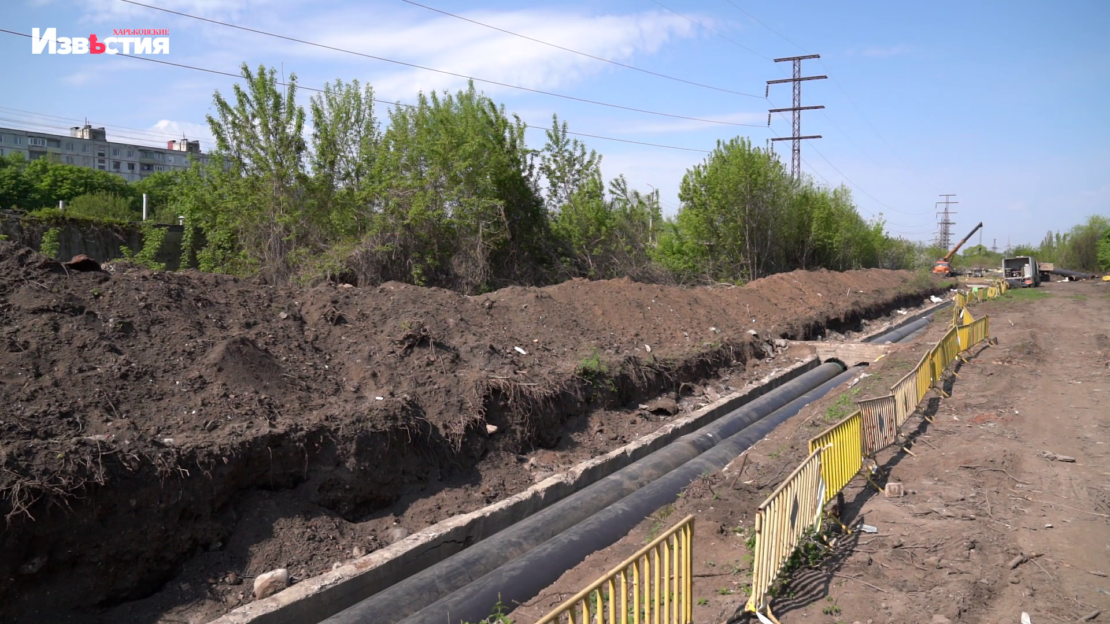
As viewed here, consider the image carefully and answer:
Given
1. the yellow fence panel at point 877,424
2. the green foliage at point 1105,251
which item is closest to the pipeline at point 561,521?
the yellow fence panel at point 877,424

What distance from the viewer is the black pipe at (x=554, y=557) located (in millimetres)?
5031

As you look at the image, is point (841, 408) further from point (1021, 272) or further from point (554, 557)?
point (1021, 272)

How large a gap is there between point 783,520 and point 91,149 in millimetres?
105740

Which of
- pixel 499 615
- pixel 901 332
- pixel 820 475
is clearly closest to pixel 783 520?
pixel 820 475

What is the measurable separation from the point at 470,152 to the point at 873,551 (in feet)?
45.6

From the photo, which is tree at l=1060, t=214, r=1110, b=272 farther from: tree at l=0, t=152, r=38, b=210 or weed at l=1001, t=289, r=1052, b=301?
tree at l=0, t=152, r=38, b=210

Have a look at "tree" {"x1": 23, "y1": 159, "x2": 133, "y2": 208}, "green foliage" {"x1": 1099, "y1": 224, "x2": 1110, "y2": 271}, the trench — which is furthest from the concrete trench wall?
"green foliage" {"x1": 1099, "y1": 224, "x2": 1110, "y2": 271}

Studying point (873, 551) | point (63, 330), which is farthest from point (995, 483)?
point (63, 330)

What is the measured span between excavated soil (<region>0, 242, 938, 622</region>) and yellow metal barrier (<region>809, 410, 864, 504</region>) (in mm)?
3196

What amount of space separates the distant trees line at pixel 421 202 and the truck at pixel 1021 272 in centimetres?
2794

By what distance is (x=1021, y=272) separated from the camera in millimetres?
48594

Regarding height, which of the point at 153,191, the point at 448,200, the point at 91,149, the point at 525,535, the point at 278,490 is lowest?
the point at 525,535

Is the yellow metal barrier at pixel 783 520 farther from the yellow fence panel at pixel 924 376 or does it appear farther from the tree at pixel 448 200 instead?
the tree at pixel 448 200

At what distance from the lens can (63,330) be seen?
7.13m
